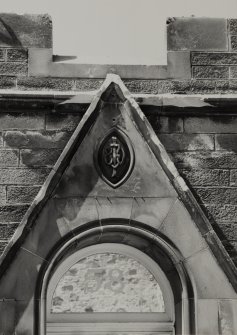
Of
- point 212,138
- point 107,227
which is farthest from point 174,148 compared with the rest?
point 107,227

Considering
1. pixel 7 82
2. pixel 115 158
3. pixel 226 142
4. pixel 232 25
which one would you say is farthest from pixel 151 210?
pixel 232 25

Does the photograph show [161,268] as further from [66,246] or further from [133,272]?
[66,246]

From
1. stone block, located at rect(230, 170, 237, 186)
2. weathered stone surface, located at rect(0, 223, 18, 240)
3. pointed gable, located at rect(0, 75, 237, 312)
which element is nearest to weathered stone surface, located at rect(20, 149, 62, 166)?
pointed gable, located at rect(0, 75, 237, 312)

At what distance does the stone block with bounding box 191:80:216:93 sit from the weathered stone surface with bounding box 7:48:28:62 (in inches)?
58.6

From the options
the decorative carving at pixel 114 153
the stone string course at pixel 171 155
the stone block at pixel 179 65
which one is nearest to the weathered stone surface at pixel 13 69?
the stone string course at pixel 171 155

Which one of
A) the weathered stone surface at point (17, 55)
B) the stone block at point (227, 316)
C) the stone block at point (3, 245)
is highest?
the weathered stone surface at point (17, 55)

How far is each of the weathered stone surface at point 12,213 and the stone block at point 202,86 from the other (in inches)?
71.3

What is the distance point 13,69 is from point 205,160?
6.01 ft

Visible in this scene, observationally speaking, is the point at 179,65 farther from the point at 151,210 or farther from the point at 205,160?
the point at 151,210

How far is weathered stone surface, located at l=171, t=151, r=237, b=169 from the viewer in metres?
7.11

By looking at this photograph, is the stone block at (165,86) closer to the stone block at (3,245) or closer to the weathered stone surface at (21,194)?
the weathered stone surface at (21,194)

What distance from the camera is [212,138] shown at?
7.19 metres

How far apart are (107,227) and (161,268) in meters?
0.70

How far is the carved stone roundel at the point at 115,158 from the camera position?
6914 millimetres
